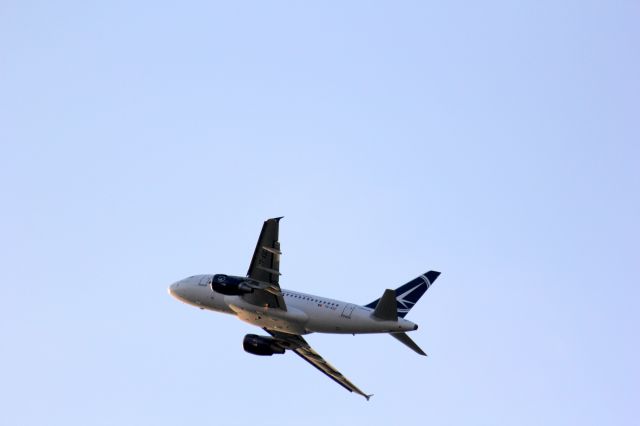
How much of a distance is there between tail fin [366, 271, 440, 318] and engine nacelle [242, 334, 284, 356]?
35.0ft

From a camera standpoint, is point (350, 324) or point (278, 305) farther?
point (278, 305)

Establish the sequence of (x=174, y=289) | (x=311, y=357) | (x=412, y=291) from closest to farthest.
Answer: (x=412, y=291) < (x=174, y=289) < (x=311, y=357)

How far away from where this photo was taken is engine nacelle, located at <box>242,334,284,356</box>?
8450cm

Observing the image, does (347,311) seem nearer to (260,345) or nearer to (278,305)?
(278,305)

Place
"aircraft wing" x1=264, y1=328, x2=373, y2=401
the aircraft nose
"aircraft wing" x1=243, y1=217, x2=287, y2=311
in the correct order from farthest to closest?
1. the aircraft nose
2. "aircraft wing" x1=264, y1=328, x2=373, y2=401
3. "aircraft wing" x1=243, y1=217, x2=287, y2=311

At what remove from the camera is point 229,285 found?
77688mm

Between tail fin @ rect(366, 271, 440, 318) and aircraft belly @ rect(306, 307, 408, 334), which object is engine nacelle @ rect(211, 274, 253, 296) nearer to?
aircraft belly @ rect(306, 307, 408, 334)

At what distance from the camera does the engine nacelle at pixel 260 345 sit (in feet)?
277

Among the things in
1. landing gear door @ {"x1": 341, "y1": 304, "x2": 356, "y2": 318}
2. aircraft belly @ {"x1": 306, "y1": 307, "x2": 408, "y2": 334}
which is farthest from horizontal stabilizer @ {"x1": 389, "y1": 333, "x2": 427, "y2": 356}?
landing gear door @ {"x1": 341, "y1": 304, "x2": 356, "y2": 318}

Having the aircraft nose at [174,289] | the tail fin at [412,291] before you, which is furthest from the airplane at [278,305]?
the aircraft nose at [174,289]

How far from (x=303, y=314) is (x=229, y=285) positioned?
17.7 feet

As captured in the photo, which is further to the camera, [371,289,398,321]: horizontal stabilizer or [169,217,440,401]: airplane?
[169,217,440,401]: airplane

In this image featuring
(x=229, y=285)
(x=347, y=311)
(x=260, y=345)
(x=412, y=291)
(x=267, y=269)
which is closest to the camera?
(x=267, y=269)

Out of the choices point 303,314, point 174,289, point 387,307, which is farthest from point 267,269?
point 174,289
